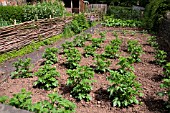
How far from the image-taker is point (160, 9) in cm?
1380

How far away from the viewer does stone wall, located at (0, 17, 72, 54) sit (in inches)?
320

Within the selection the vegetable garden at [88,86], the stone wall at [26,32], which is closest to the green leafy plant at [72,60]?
the vegetable garden at [88,86]

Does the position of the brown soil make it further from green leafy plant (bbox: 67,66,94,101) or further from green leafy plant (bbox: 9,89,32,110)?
green leafy plant (bbox: 9,89,32,110)

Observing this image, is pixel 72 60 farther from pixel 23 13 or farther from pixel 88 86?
pixel 23 13

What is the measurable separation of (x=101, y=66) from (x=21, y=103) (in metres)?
3.00

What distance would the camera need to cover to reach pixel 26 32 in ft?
30.6

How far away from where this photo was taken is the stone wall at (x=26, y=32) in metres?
8.13

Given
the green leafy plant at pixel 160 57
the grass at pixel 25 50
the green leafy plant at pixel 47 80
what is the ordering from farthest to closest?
1. the grass at pixel 25 50
2. the green leafy plant at pixel 160 57
3. the green leafy plant at pixel 47 80

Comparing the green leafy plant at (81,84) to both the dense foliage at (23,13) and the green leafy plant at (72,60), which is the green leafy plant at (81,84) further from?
the dense foliage at (23,13)

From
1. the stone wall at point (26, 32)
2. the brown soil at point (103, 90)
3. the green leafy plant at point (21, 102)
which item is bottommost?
the brown soil at point (103, 90)

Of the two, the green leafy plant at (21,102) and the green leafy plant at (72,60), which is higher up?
the green leafy plant at (21,102)

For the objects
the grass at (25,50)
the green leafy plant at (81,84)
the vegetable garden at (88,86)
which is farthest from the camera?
the grass at (25,50)

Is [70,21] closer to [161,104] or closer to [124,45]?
[124,45]

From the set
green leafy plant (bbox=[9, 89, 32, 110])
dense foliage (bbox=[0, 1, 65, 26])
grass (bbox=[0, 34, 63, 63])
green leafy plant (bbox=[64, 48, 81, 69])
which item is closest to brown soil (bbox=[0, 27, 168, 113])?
green leafy plant (bbox=[64, 48, 81, 69])
